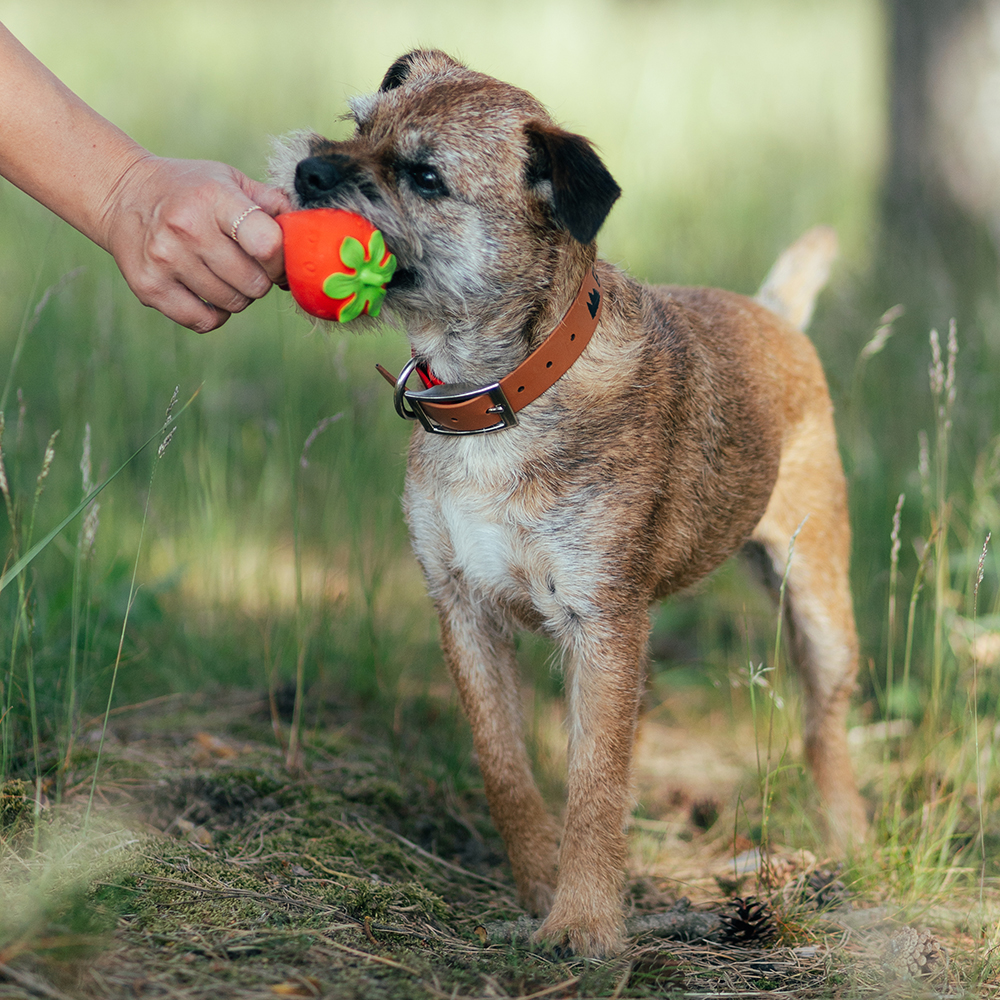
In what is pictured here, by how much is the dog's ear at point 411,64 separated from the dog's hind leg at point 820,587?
5.20 feet

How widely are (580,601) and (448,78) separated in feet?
4.40

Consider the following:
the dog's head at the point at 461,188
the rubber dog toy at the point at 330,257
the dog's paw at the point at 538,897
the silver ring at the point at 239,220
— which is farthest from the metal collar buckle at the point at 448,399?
the dog's paw at the point at 538,897

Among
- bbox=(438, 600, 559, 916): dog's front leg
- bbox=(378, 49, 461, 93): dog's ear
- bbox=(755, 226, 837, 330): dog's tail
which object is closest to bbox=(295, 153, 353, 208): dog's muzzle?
bbox=(378, 49, 461, 93): dog's ear

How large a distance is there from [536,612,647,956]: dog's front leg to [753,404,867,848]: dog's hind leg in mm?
1044

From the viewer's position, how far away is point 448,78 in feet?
7.81

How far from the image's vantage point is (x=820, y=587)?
3.17 m

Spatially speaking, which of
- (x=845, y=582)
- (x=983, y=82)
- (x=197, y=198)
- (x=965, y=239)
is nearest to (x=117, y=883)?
(x=197, y=198)

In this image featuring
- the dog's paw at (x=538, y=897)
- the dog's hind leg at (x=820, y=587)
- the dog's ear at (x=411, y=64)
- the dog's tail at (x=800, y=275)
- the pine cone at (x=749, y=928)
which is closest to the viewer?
the pine cone at (x=749, y=928)

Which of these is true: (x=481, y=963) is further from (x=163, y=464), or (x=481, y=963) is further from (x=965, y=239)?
(x=965, y=239)

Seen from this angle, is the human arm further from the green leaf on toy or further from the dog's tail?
the dog's tail

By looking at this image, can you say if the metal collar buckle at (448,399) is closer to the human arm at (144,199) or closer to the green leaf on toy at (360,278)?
the green leaf on toy at (360,278)

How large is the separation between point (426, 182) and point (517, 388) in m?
0.52

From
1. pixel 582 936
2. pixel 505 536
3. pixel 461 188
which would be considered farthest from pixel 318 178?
pixel 582 936

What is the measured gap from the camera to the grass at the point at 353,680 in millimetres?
1915
